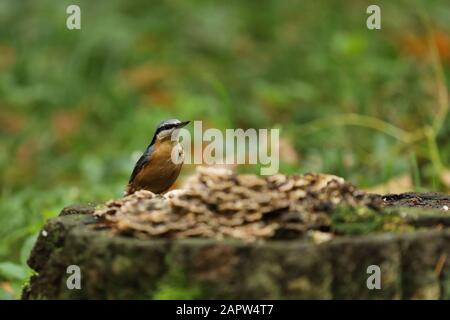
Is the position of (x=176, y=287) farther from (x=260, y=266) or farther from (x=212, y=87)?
(x=212, y=87)

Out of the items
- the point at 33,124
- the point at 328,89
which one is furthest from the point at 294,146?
the point at 33,124

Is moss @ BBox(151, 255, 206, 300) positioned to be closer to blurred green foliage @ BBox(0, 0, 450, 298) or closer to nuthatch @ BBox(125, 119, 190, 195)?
nuthatch @ BBox(125, 119, 190, 195)

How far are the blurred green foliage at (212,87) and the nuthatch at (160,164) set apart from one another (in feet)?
3.32

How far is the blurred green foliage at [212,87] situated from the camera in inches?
291

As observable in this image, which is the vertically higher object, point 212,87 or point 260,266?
point 212,87

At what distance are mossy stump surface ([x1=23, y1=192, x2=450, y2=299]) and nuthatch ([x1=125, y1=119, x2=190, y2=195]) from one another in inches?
60.4

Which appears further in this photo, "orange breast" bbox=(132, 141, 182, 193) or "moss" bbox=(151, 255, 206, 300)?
"orange breast" bbox=(132, 141, 182, 193)

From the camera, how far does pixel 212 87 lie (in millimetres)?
10469

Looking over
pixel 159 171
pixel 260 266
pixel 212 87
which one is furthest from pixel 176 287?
pixel 212 87

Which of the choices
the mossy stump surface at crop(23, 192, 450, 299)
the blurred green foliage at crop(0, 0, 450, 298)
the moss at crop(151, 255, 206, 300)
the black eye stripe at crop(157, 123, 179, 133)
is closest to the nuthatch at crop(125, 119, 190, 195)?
the black eye stripe at crop(157, 123, 179, 133)

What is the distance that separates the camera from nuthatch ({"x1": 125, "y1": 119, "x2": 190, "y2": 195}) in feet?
16.0

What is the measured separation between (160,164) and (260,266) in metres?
1.93

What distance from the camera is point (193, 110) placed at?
9.05 meters

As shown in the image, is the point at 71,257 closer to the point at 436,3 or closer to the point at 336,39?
the point at 336,39
